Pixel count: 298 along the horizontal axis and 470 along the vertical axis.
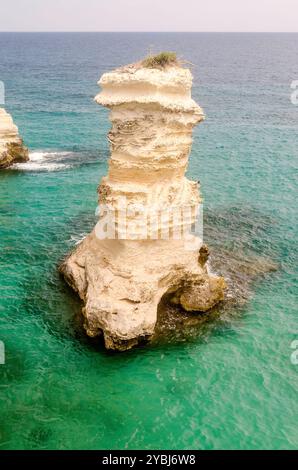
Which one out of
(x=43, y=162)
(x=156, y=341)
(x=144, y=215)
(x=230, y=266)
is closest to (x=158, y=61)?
(x=144, y=215)

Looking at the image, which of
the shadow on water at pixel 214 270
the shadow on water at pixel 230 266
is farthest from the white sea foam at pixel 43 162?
the shadow on water at pixel 230 266

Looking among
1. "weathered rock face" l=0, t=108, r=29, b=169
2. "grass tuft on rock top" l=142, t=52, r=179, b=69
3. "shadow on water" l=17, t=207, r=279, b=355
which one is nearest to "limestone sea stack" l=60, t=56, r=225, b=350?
"grass tuft on rock top" l=142, t=52, r=179, b=69

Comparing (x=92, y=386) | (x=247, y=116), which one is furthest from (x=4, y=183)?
(x=247, y=116)

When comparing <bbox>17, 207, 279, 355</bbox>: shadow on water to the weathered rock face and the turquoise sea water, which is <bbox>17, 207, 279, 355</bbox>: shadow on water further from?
the weathered rock face

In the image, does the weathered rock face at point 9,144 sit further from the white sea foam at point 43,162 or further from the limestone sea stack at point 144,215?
the limestone sea stack at point 144,215

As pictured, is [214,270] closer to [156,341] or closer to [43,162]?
[156,341]

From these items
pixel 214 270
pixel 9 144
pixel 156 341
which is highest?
pixel 9 144
